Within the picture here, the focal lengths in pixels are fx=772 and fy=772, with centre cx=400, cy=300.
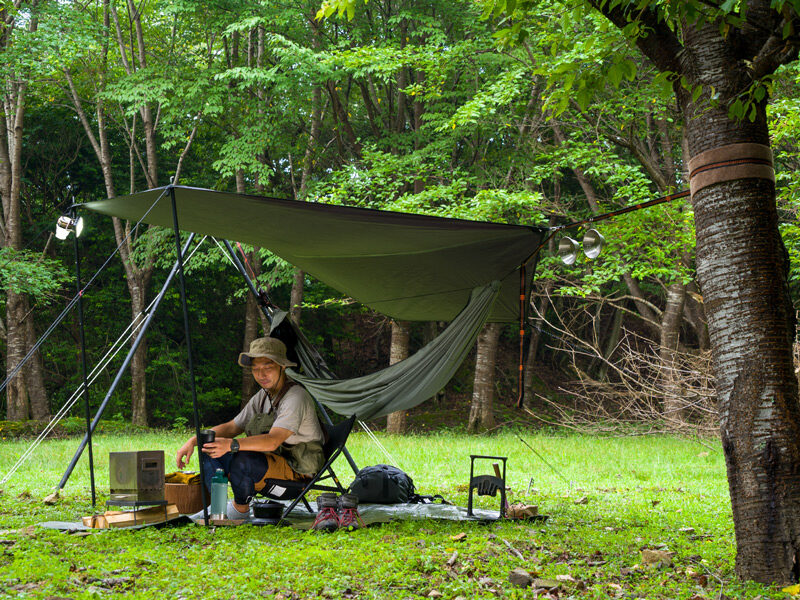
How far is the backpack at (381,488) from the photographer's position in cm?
448

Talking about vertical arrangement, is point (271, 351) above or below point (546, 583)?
above

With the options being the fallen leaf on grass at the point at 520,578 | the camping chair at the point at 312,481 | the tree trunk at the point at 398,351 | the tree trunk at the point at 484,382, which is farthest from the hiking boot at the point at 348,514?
the tree trunk at the point at 484,382

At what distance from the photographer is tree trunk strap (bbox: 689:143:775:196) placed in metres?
2.71

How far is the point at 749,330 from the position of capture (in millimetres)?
2670

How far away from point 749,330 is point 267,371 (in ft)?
8.15

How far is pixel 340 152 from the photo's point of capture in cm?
1180

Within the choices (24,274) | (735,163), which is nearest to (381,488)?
(735,163)

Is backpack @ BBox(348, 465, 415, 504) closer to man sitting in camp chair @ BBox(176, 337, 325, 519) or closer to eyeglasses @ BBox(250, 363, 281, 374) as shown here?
man sitting in camp chair @ BBox(176, 337, 325, 519)

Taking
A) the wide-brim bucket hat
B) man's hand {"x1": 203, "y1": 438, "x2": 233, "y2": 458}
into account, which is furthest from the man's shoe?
the wide-brim bucket hat

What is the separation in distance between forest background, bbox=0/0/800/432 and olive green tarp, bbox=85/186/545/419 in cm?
302

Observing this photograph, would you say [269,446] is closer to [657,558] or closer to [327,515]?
[327,515]

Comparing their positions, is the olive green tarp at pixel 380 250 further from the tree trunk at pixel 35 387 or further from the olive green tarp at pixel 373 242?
the tree trunk at pixel 35 387

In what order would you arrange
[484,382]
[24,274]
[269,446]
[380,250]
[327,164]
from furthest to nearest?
1. [327,164]
2. [484,382]
3. [24,274]
4. [380,250]
5. [269,446]

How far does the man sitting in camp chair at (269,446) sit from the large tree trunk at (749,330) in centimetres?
211
